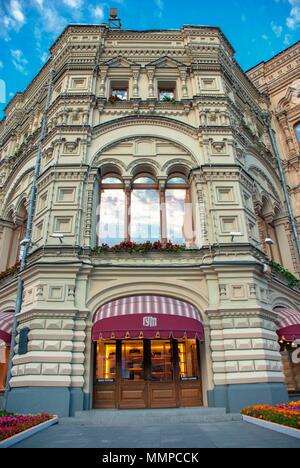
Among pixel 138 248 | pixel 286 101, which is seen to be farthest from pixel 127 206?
pixel 286 101

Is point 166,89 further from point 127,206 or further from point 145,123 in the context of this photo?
point 127,206

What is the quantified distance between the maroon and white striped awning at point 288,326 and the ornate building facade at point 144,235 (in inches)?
7.9

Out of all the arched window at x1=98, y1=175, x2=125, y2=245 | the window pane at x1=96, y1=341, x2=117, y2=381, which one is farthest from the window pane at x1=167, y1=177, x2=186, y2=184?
the window pane at x1=96, y1=341, x2=117, y2=381

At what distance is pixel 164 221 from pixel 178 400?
701 cm

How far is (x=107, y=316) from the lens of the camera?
11562mm

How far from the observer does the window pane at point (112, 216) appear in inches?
561

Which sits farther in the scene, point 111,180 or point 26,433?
point 111,180

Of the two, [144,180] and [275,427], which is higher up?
[144,180]

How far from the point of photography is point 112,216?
14797mm

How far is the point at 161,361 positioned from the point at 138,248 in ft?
14.0

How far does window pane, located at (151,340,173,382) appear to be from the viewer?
1221 centimetres

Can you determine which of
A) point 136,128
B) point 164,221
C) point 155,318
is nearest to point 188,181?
point 164,221

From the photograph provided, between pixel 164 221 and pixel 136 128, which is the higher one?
pixel 136 128
